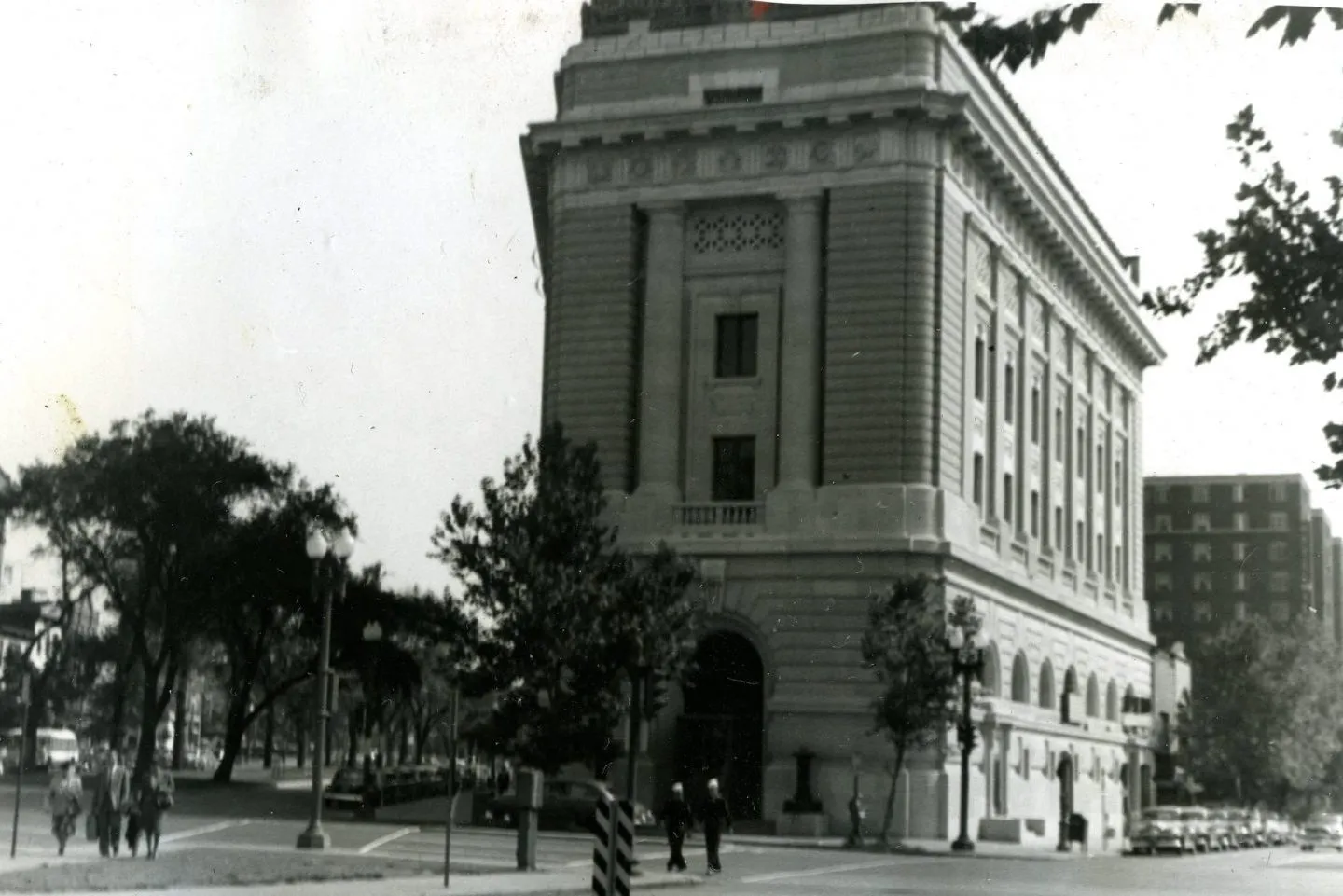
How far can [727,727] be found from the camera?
2096 inches

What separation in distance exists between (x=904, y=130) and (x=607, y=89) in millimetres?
9074

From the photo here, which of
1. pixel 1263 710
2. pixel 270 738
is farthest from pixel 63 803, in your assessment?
pixel 270 738

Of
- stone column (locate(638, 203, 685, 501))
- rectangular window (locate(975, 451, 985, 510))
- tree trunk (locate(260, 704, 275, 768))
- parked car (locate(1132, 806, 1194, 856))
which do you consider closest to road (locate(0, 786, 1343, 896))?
parked car (locate(1132, 806, 1194, 856))

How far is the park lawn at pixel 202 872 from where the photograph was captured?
23.2 m

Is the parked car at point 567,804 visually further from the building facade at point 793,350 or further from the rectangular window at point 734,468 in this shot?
the rectangular window at point 734,468

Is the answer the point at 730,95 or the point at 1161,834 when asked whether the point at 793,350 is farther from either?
the point at 1161,834

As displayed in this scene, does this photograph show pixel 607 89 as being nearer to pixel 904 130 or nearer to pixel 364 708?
pixel 904 130

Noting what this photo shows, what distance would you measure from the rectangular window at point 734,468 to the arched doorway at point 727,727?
159 inches

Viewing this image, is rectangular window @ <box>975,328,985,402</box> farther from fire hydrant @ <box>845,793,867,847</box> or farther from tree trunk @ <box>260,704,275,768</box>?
tree trunk @ <box>260,704,275,768</box>

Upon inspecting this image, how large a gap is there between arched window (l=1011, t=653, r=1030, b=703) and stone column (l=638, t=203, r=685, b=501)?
44.3 ft

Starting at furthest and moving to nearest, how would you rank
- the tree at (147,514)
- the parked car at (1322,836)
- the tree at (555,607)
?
1. the parked car at (1322,836)
2. the tree at (147,514)
3. the tree at (555,607)

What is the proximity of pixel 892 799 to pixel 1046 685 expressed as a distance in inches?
685

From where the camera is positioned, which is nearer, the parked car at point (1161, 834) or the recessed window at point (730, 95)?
the parked car at point (1161, 834)

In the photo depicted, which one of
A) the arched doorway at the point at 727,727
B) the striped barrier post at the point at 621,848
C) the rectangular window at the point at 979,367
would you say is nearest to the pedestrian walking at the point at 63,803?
the striped barrier post at the point at 621,848
